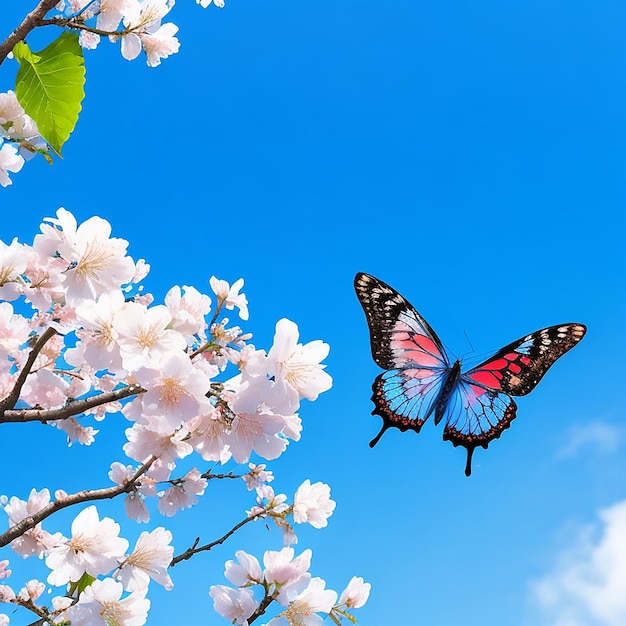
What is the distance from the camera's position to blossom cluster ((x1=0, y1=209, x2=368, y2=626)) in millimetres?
1755

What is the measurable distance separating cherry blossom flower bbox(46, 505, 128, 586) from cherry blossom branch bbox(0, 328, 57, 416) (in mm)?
495

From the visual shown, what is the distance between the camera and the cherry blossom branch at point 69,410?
193 centimetres

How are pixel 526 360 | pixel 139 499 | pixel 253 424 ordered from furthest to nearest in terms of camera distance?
pixel 526 360 < pixel 139 499 < pixel 253 424

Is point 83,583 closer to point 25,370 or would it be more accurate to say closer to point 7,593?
point 25,370

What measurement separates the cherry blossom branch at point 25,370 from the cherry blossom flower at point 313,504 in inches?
61.0

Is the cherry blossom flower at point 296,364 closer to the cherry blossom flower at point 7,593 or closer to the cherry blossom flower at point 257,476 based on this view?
the cherry blossom flower at point 257,476

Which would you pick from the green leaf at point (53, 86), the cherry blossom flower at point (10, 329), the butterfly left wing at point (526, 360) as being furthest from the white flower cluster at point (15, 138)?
the butterfly left wing at point (526, 360)

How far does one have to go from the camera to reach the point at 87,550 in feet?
7.99

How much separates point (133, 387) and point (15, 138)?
68.8 inches

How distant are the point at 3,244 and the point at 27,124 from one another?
3.76ft

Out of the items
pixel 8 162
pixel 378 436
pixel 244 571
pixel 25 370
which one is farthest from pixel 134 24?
pixel 378 436

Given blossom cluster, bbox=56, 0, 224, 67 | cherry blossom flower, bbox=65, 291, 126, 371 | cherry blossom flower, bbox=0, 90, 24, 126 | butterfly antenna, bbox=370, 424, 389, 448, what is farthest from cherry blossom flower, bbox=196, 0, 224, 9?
butterfly antenna, bbox=370, 424, 389, 448

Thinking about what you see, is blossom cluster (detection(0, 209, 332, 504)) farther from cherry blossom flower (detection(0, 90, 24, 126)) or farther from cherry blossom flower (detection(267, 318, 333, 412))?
cherry blossom flower (detection(0, 90, 24, 126))

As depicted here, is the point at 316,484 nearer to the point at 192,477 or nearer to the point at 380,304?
the point at 192,477
